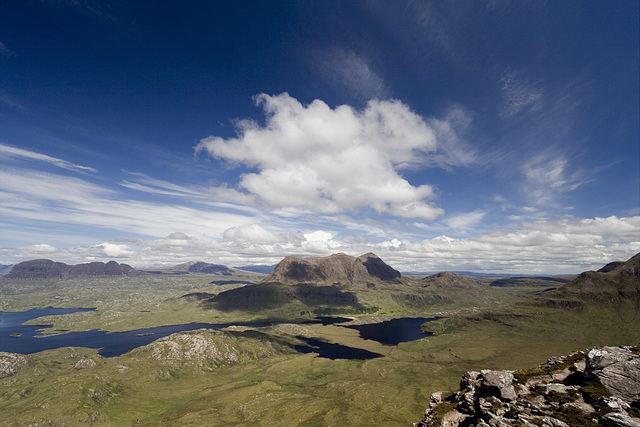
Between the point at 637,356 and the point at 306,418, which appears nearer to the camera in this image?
the point at 637,356

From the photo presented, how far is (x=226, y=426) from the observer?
568ft

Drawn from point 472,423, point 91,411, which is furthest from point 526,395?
point 91,411

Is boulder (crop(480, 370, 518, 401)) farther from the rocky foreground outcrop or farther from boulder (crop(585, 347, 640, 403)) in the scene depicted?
boulder (crop(585, 347, 640, 403))

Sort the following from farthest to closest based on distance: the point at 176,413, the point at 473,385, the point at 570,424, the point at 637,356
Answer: the point at 176,413 → the point at 473,385 → the point at 637,356 → the point at 570,424

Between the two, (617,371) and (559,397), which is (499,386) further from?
(617,371)

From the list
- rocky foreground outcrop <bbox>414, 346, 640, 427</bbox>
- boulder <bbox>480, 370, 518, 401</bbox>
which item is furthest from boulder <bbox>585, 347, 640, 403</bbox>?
boulder <bbox>480, 370, 518, 401</bbox>

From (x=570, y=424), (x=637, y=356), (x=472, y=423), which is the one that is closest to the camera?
(x=570, y=424)

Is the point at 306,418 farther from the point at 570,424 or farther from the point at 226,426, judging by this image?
the point at 570,424

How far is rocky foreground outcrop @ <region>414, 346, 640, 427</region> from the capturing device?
1713 inches

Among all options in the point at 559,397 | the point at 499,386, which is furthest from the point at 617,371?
the point at 499,386

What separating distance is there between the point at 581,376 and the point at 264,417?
185 m

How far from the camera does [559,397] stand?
5116cm

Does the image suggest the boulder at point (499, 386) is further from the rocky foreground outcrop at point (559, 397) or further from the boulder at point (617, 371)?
the boulder at point (617, 371)

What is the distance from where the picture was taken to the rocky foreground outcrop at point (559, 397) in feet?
143
